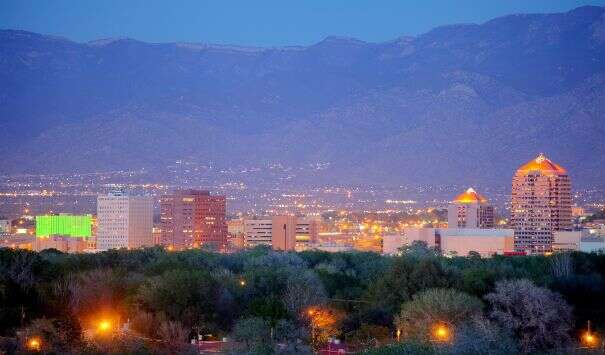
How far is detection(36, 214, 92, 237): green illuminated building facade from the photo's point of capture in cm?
12538

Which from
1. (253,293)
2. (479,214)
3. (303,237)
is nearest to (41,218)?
(303,237)

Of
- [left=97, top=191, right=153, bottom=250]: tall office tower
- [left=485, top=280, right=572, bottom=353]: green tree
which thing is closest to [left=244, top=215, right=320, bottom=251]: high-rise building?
[left=97, top=191, right=153, bottom=250]: tall office tower

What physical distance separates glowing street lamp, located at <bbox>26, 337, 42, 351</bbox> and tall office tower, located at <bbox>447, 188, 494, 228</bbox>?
95.9m

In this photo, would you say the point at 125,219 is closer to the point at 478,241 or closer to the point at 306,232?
the point at 306,232

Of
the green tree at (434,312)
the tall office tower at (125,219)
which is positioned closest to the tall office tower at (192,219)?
the tall office tower at (125,219)

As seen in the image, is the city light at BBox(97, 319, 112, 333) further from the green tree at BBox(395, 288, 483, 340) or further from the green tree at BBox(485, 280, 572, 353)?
the green tree at BBox(485, 280, 572, 353)

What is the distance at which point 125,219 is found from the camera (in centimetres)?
12669

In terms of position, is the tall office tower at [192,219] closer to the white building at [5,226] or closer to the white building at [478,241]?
the white building at [5,226]

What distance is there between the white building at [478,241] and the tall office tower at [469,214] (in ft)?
54.7

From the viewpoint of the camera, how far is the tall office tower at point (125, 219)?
12344cm

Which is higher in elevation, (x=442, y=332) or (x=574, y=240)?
(x=574, y=240)

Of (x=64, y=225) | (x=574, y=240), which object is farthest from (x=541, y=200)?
(x=64, y=225)

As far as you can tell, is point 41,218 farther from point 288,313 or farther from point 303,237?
point 288,313

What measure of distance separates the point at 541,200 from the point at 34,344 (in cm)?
9595
